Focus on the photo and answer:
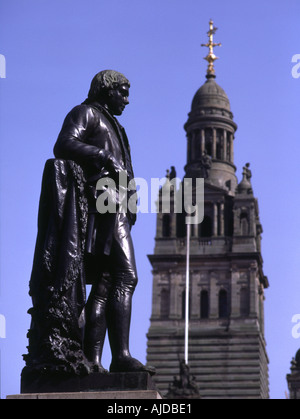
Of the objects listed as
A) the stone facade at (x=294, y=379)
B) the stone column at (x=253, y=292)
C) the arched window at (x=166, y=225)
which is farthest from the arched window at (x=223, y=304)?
the stone facade at (x=294, y=379)

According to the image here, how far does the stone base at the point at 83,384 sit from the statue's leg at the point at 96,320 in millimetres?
328

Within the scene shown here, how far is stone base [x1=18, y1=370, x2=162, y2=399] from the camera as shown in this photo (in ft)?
32.3

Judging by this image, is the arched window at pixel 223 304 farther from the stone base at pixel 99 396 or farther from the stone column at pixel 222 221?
the stone base at pixel 99 396

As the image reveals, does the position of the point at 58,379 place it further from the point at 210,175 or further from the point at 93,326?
the point at 210,175

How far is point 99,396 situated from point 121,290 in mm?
1180

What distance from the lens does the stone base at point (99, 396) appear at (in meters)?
9.67

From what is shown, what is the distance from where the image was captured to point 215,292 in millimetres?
83938

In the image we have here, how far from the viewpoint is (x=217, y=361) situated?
82875 mm

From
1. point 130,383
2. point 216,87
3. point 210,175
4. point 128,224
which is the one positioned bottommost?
point 130,383

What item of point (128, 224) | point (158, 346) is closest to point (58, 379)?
point (128, 224)

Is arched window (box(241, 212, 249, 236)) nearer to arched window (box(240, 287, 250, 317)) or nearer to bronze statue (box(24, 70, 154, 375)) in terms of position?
arched window (box(240, 287, 250, 317))

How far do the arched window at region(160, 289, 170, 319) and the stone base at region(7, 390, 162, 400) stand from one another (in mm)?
74042

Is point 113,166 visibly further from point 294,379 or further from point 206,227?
point 294,379

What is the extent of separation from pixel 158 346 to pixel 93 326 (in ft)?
240
